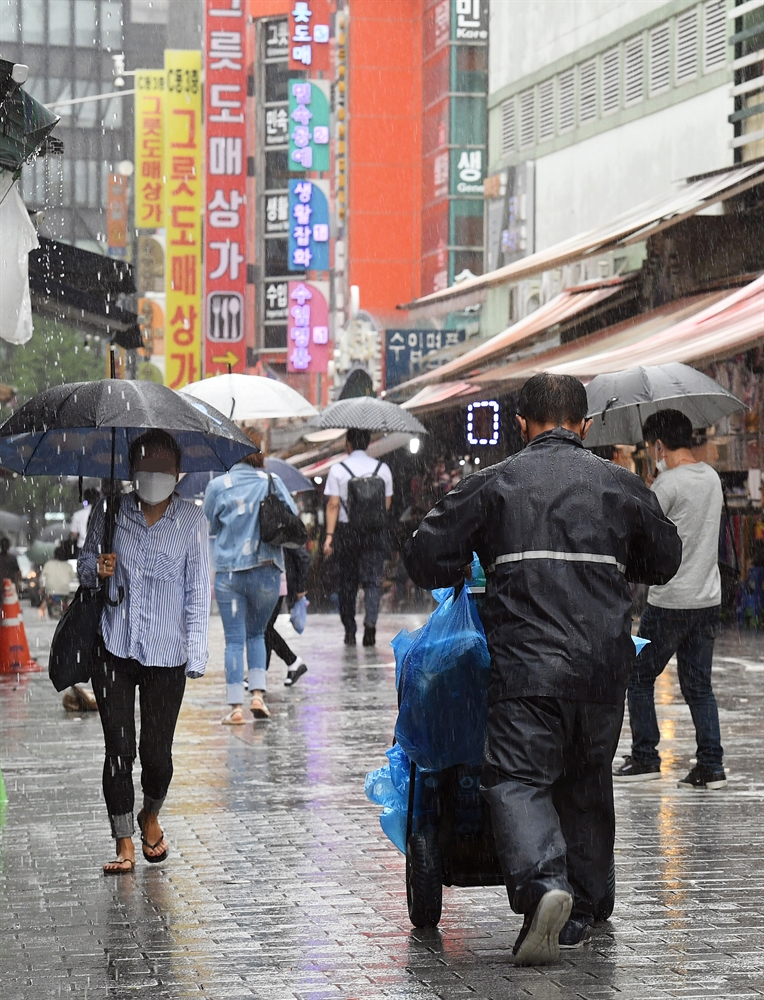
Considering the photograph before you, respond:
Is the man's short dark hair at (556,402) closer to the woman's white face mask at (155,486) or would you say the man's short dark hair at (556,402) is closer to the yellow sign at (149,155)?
the woman's white face mask at (155,486)

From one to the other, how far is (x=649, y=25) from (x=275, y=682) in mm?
14789

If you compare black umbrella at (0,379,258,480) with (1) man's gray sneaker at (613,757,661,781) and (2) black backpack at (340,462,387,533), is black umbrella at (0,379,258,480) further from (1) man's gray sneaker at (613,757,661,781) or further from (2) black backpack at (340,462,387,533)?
(2) black backpack at (340,462,387,533)

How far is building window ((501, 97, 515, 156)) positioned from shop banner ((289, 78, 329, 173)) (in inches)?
483

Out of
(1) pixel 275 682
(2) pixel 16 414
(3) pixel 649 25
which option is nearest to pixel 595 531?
(2) pixel 16 414

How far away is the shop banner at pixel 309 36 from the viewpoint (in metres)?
43.7

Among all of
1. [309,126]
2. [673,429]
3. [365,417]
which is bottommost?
[673,429]

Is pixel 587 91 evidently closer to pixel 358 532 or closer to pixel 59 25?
pixel 358 532

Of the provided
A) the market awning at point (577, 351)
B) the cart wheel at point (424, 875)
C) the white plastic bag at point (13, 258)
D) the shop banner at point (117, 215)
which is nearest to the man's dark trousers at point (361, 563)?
the market awning at point (577, 351)

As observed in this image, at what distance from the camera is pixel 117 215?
65.6m

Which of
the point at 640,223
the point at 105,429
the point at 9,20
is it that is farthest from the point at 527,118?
the point at 9,20

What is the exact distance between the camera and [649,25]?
25391 millimetres

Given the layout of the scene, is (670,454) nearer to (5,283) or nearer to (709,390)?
(709,390)

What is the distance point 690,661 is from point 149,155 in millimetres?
44067

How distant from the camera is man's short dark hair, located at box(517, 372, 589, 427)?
5.65 m
